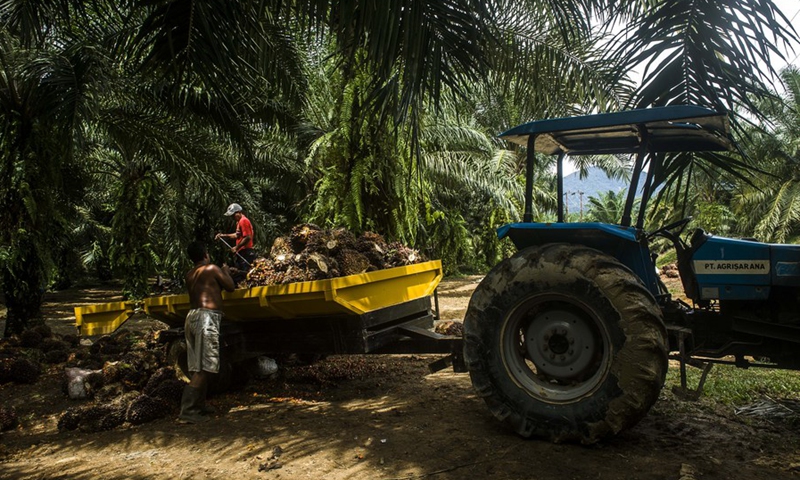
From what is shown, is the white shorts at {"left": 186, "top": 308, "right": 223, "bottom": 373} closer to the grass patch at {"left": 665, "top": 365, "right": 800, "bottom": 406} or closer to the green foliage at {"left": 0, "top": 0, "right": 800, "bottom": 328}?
the green foliage at {"left": 0, "top": 0, "right": 800, "bottom": 328}

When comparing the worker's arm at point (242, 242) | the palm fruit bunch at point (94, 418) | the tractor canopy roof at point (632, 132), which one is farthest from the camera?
the worker's arm at point (242, 242)

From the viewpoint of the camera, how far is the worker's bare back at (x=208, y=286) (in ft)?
16.8

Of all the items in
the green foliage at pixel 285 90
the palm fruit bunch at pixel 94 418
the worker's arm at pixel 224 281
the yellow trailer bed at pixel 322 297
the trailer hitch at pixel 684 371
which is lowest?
the palm fruit bunch at pixel 94 418

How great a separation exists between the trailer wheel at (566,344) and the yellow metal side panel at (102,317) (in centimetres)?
392

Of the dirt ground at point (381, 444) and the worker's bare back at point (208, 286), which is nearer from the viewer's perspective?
the dirt ground at point (381, 444)

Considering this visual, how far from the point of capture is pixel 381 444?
411 cm

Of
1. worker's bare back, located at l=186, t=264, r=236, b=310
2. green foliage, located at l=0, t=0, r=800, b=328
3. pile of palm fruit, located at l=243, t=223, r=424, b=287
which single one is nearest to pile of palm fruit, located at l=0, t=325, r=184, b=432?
worker's bare back, located at l=186, t=264, r=236, b=310

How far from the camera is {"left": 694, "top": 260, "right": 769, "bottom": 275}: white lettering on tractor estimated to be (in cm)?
401

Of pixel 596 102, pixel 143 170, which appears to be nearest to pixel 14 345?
pixel 143 170

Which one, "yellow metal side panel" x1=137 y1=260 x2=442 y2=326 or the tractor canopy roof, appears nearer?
the tractor canopy roof

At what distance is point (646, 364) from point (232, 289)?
3.28 m

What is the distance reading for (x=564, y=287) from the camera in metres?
3.95

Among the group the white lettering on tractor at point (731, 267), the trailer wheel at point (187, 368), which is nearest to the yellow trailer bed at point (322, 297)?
the trailer wheel at point (187, 368)

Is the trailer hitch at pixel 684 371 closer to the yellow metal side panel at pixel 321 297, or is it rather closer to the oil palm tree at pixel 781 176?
the yellow metal side panel at pixel 321 297
